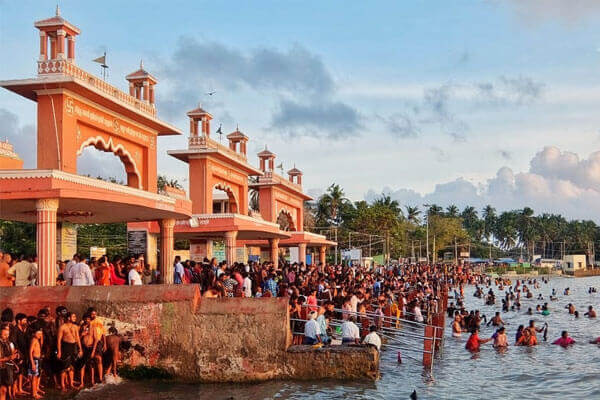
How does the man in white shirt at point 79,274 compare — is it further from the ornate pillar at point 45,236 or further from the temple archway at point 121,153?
the temple archway at point 121,153

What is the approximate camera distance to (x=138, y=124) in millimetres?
23766

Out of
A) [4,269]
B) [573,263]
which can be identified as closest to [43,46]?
[4,269]

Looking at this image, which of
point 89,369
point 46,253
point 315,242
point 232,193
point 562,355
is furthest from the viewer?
point 315,242

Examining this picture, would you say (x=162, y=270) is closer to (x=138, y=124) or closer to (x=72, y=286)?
(x=138, y=124)

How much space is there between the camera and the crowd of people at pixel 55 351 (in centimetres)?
1234

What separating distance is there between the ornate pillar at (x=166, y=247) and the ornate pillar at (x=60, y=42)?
6368mm

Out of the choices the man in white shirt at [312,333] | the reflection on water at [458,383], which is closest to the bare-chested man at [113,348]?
the reflection on water at [458,383]

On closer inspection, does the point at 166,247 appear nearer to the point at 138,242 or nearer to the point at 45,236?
the point at 138,242

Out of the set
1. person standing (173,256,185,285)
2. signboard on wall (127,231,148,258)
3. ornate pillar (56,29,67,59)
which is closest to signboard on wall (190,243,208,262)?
signboard on wall (127,231,148,258)

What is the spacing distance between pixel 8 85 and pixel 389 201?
2877 inches

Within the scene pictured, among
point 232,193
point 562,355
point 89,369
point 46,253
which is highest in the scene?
point 232,193

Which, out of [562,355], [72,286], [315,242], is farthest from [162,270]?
[315,242]

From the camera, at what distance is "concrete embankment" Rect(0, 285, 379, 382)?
46.7 ft

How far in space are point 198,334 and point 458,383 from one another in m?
6.78
